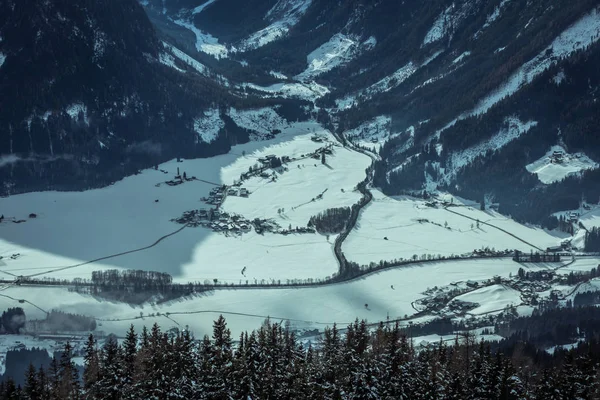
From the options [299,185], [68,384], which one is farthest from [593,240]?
[68,384]

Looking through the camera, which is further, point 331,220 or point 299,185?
point 299,185

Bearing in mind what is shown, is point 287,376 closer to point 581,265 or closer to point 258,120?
point 581,265

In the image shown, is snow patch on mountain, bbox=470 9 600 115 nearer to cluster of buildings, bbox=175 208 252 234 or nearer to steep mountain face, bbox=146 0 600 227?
steep mountain face, bbox=146 0 600 227

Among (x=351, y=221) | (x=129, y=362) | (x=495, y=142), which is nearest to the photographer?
(x=129, y=362)

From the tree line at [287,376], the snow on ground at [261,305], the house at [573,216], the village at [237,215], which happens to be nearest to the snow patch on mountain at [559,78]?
the house at [573,216]

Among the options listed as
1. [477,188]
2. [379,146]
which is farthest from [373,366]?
[379,146]

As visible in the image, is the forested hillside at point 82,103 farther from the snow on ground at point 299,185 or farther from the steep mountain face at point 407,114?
the snow on ground at point 299,185
